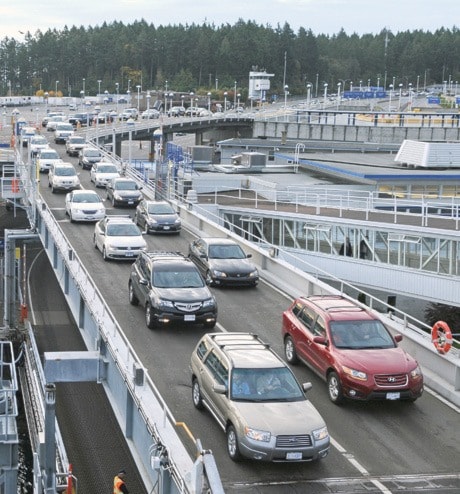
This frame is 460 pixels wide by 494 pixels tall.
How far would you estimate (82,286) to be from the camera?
88.4 ft

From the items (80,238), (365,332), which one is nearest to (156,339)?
(365,332)

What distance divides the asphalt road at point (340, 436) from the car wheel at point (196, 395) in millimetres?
147

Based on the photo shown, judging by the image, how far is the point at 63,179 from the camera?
5200 centimetres

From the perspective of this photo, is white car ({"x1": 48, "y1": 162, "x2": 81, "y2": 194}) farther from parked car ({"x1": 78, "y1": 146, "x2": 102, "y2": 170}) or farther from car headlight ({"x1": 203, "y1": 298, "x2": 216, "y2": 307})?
car headlight ({"x1": 203, "y1": 298, "x2": 216, "y2": 307})

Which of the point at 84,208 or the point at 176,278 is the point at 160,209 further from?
the point at 176,278

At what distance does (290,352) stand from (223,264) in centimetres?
894

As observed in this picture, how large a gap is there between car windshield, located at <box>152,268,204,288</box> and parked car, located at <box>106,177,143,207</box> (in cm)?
2271

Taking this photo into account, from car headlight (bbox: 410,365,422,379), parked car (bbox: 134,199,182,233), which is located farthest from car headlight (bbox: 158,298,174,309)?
parked car (bbox: 134,199,182,233)

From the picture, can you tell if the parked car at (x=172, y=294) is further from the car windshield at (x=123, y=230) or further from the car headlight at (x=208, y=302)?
the car windshield at (x=123, y=230)

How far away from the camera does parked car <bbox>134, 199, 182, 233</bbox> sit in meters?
40.0

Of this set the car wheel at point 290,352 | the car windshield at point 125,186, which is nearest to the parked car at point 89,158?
the car windshield at point 125,186

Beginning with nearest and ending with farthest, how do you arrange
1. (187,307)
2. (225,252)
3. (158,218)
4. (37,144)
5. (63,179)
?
(187,307) < (225,252) < (158,218) < (63,179) < (37,144)

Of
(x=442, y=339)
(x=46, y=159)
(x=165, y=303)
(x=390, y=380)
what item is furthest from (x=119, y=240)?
(x=46, y=159)

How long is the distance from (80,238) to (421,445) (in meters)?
23.3
